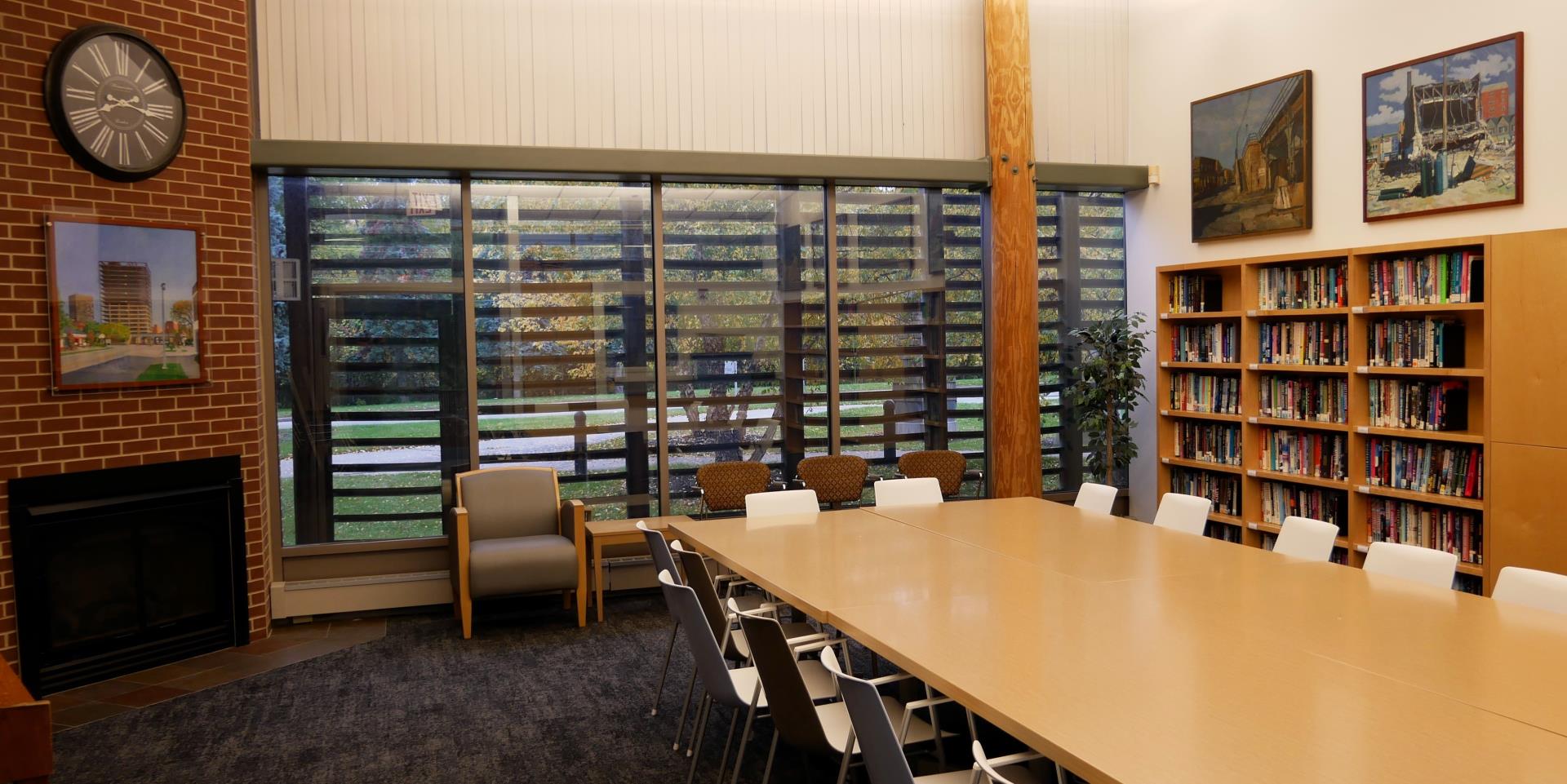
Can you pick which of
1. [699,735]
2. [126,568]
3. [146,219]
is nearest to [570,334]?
[146,219]

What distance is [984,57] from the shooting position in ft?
26.2

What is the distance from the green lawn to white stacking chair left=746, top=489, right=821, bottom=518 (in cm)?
322

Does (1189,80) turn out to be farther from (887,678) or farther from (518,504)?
(887,678)

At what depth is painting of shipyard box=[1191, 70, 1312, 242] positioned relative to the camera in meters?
6.96

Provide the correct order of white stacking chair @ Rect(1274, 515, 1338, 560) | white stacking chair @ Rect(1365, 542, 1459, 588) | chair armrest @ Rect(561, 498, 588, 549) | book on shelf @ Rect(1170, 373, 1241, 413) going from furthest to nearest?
1. book on shelf @ Rect(1170, 373, 1241, 413)
2. chair armrest @ Rect(561, 498, 588, 549)
3. white stacking chair @ Rect(1274, 515, 1338, 560)
4. white stacking chair @ Rect(1365, 542, 1459, 588)

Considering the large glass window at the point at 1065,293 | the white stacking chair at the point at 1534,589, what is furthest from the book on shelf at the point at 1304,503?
the white stacking chair at the point at 1534,589

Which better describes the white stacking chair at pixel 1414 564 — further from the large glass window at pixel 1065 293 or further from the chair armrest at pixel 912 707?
the large glass window at pixel 1065 293

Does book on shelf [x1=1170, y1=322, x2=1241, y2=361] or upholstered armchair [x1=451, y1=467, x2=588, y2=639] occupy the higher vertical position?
book on shelf [x1=1170, y1=322, x2=1241, y2=361]

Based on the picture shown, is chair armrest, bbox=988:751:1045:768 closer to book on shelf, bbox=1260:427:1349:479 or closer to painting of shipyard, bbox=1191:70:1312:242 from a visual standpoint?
book on shelf, bbox=1260:427:1349:479

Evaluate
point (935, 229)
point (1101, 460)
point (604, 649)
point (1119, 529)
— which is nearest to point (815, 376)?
point (935, 229)

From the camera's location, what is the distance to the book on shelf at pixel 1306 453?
6.49 meters

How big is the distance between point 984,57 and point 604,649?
16.6 feet

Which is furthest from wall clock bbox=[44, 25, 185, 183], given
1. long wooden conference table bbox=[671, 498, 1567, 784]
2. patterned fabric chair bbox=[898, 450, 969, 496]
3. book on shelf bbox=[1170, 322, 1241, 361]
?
book on shelf bbox=[1170, 322, 1241, 361]

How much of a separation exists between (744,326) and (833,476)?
1247 millimetres
